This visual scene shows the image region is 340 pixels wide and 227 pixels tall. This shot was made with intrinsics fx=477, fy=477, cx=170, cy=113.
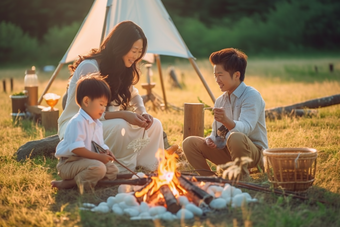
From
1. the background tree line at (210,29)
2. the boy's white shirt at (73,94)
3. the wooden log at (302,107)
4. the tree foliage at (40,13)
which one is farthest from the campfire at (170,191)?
→ the tree foliage at (40,13)

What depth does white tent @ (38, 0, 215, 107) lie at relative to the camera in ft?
23.0

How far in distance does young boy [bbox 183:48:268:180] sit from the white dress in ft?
1.57

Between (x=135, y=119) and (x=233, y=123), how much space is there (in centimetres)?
97

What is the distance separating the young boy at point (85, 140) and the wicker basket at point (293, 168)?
4.11 ft

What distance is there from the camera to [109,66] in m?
4.50

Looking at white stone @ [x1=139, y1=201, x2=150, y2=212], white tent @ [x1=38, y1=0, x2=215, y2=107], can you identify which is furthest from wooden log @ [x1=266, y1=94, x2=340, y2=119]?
white stone @ [x1=139, y1=201, x2=150, y2=212]

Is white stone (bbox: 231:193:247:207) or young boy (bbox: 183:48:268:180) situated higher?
young boy (bbox: 183:48:268:180)

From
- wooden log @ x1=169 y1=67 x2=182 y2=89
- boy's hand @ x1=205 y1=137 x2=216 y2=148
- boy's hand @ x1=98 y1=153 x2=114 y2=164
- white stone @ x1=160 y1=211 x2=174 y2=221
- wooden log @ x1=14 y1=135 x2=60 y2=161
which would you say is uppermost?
wooden log @ x1=169 y1=67 x2=182 y2=89

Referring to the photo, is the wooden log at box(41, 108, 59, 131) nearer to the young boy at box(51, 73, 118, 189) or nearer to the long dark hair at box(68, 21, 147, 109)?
the long dark hair at box(68, 21, 147, 109)

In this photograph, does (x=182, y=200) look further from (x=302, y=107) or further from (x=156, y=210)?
(x=302, y=107)

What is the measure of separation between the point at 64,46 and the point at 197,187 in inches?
858

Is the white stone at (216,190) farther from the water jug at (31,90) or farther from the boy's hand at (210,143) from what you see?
the water jug at (31,90)

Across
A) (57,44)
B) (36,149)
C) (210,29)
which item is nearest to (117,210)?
(36,149)

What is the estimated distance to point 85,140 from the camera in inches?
145
